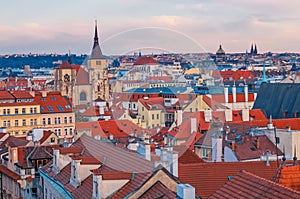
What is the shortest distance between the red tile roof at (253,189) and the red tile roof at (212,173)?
697 cm

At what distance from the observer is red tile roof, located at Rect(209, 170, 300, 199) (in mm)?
11398

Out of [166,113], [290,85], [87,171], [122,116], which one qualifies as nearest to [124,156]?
[87,171]

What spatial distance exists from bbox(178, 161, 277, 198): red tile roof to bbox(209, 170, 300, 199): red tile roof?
697cm

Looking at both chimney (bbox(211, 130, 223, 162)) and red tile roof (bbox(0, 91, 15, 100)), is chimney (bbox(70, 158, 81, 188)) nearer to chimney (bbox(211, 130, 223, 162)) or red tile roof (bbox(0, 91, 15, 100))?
chimney (bbox(211, 130, 223, 162))

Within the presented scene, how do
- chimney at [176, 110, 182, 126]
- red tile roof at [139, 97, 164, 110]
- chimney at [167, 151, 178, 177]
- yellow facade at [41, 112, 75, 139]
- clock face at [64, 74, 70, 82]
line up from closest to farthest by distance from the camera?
chimney at [167, 151, 178, 177], chimney at [176, 110, 182, 126], red tile roof at [139, 97, 164, 110], yellow facade at [41, 112, 75, 139], clock face at [64, 74, 70, 82]

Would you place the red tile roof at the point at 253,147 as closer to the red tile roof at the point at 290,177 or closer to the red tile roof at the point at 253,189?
the red tile roof at the point at 290,177

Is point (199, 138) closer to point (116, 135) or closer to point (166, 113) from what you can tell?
point (116, 135)

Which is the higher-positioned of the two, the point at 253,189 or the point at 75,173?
the point at 253,189

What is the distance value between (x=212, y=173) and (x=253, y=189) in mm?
9083

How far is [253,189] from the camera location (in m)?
12.1

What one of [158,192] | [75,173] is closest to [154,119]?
[75,173]

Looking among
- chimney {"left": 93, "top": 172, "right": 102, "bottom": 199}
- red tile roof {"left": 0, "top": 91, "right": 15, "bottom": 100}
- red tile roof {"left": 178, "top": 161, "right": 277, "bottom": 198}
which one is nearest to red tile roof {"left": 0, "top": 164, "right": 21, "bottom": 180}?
red tile roof {"left": 178, "top": 161, "right": 277, "bottom": 198}

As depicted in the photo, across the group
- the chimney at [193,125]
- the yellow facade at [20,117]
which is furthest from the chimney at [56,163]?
the yellow facade at [20,117]

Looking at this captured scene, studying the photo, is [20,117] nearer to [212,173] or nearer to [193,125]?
[193,125]
